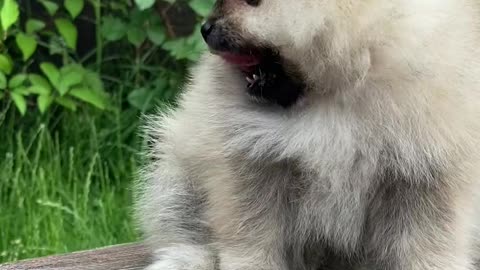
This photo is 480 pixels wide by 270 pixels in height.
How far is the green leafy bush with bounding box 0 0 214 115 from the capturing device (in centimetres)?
330

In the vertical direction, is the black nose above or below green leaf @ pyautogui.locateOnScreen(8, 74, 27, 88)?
above

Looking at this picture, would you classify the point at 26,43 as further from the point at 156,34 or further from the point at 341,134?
the point at 341,134

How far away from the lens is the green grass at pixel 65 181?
3.13m

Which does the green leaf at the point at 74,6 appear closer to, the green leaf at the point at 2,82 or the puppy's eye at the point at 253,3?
the green leaf at the point at 2,82

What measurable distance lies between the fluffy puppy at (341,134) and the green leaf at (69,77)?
1357 millimetres

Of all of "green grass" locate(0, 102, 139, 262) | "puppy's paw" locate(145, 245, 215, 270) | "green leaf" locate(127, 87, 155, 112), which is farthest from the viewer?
"green leaf" locate(127, 87, 155, 112)

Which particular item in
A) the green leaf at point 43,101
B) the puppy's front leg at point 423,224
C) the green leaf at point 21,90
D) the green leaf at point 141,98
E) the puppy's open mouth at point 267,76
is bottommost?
the green leaf at point 141,98

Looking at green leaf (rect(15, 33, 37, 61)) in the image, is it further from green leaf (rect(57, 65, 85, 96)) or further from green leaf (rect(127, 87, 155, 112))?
green leaf (rect(127, 87, 155, 112))

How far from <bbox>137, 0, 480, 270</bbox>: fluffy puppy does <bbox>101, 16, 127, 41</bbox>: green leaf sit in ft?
4.78

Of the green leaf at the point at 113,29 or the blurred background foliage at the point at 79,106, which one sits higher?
the green leaf at the point at 113,29

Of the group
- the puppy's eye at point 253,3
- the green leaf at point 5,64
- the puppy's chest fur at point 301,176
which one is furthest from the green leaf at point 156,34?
the puppy's eye at point 253,3

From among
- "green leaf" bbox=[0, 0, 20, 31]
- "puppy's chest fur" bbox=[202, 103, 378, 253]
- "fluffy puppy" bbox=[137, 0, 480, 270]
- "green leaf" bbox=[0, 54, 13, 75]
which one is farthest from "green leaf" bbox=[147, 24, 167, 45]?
"puppy's chest fur" bbox=[202, 103, 378, 253]

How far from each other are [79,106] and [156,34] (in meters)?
0.51

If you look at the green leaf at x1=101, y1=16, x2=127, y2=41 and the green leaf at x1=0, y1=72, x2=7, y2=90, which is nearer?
the green leaf at x1=0, y1=72, x2=7, y2=90
